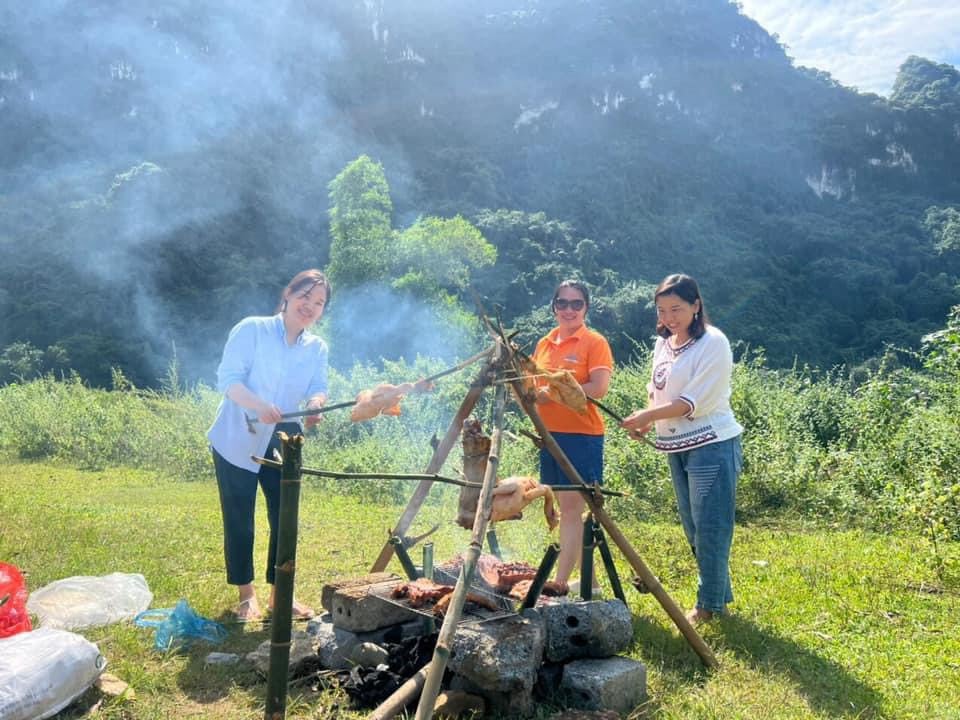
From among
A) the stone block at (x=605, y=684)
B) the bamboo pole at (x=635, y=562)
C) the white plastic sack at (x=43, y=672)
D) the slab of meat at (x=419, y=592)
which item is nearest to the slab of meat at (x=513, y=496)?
the bamboo pole at (x=635, y=562)

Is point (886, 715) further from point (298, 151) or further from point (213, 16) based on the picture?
point (213, 16)

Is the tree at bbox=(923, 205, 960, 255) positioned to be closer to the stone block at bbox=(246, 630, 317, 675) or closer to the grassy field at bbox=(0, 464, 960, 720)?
the grassy field at bbox=(0, 464, 960, 720)

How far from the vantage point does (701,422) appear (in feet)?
13.9

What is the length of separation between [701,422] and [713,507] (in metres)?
0.49

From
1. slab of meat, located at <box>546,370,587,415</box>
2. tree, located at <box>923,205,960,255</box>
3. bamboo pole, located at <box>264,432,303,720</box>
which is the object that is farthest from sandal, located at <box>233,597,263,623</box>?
tree, located at <box>923,205,960,255</box>

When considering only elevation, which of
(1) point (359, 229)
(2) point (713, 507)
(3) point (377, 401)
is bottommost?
(2) point (713, 507)

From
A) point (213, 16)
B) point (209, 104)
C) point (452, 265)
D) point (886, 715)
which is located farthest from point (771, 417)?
point (213, 16)

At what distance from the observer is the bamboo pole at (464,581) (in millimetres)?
2553

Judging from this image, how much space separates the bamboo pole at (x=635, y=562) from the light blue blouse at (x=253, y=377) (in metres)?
1.46

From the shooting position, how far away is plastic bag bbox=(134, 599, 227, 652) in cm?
407

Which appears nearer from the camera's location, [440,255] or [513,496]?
[513,496]

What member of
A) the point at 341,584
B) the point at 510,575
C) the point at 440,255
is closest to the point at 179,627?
the point at 341,584

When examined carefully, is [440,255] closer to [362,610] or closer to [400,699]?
[362,610]

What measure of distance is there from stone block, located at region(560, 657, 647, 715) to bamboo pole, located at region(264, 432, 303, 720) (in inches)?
51.0
